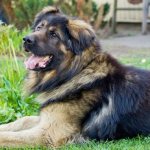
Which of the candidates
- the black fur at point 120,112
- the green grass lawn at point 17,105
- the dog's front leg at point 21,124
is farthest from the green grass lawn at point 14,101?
the dog's front leg at point 21,124

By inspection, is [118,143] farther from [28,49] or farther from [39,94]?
[28,49]

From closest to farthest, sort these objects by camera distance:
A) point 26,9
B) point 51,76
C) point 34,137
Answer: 1. point 34,137
2. point 51,76
3. point 26,9

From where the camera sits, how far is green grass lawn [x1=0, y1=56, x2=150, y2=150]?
14.7 ft

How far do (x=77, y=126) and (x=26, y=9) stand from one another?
10952mm

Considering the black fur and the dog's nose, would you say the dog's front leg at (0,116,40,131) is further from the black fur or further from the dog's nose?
the dog's nose

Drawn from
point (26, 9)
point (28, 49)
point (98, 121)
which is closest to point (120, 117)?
point (98, 121)

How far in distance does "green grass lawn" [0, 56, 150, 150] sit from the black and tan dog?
0.11 metres

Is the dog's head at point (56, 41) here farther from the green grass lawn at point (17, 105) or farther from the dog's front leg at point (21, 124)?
the green grass lawn at point (17, 105)

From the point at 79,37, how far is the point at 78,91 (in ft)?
1.84

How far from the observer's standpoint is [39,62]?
186 inches

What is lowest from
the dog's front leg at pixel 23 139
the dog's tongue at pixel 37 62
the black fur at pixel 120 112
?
the dog's front leg at pixel 23 139

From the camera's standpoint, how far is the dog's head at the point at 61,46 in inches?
181

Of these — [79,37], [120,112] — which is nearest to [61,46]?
[79,37]

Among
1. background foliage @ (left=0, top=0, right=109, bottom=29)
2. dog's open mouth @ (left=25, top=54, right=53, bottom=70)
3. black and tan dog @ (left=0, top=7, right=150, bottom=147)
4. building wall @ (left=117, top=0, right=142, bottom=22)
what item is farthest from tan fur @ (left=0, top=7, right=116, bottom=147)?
building wall @ (left=117, top=0, right=142, bottom=22)
